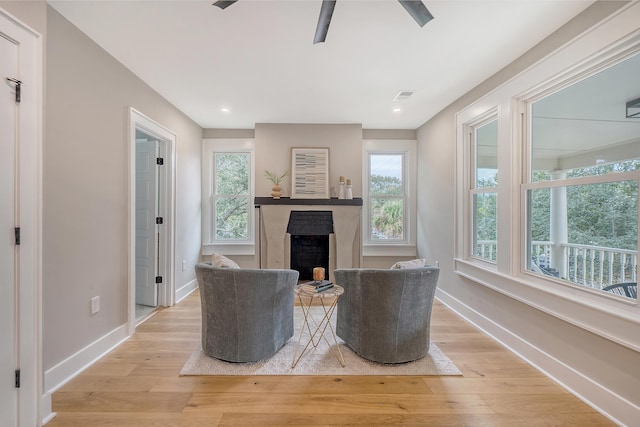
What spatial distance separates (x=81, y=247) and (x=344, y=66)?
2.61 m

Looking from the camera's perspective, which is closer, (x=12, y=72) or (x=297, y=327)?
(x=12, y=72)

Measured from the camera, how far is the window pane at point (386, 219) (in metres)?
4.57

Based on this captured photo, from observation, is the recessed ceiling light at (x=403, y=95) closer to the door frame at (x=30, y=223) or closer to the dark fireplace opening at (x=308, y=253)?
the dark fireplace opening at (x=308, y=253)

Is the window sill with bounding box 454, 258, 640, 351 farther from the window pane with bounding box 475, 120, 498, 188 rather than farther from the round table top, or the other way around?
the round table top

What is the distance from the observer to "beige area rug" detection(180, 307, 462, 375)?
207 centimetres

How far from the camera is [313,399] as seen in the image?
179 cm

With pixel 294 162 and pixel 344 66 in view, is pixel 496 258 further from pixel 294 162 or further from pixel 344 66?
pixel 294 162

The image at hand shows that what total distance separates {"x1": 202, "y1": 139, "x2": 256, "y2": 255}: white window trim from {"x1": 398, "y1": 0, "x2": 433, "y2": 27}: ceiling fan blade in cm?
349

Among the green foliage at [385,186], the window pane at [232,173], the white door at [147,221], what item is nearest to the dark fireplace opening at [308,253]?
the green foliage at [385,186]

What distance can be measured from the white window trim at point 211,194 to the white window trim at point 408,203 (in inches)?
71.9

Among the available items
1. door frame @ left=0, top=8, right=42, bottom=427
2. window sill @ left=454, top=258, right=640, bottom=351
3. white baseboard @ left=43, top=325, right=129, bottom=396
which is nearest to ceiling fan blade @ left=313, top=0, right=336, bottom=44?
door frame @ left=0, top=8, right=42, bottom=427

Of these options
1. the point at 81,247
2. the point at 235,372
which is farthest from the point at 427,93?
the point at 81,247

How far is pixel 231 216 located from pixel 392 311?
3.27 meters

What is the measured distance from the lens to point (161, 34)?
81.7 inches
